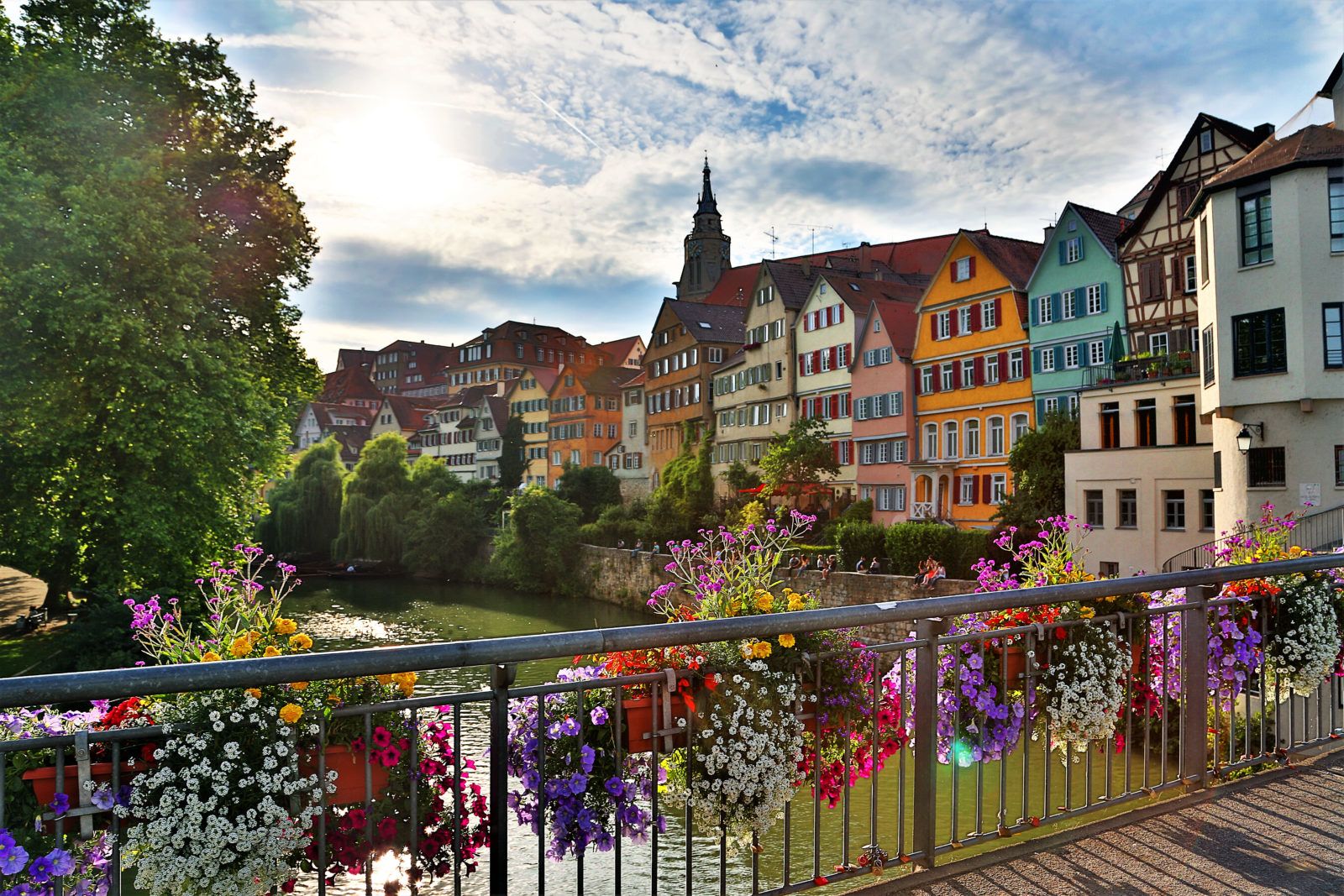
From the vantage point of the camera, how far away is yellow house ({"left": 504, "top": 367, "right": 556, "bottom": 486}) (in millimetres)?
71500

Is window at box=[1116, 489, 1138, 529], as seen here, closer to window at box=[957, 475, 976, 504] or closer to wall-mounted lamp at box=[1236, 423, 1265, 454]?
wall-mounted lamp at box=[1236, 423, 1265, 454]

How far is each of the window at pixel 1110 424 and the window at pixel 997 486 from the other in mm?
5660

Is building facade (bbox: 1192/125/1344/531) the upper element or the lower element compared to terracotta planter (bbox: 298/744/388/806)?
upper

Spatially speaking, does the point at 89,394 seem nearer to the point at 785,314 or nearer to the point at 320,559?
the point at 785,314

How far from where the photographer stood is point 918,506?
38.6m

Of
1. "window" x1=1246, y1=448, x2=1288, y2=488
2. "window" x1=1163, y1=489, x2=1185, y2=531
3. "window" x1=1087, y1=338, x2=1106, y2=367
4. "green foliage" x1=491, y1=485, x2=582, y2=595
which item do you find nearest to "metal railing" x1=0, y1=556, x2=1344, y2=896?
"window" x1=1246, y1=448, x2=1288, y2=488

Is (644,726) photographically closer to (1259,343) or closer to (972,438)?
(1259,343)

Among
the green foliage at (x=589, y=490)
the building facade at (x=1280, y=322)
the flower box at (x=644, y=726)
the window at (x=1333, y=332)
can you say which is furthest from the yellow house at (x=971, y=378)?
the flower box at (x=644, y=726)

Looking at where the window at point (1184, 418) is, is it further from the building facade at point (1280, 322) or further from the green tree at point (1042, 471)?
the building facade at point (1280, 322)

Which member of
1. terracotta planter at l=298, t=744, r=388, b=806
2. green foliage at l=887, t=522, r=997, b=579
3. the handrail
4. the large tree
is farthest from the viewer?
green foliage at l=887, t=522, r=997, b=579

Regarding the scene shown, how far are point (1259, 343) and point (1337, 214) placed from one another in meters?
3.03

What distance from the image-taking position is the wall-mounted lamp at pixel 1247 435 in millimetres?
23078

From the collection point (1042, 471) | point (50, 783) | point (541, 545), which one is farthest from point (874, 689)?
point (541, 545)

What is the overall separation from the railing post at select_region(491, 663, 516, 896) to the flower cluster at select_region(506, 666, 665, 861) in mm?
→ 142
